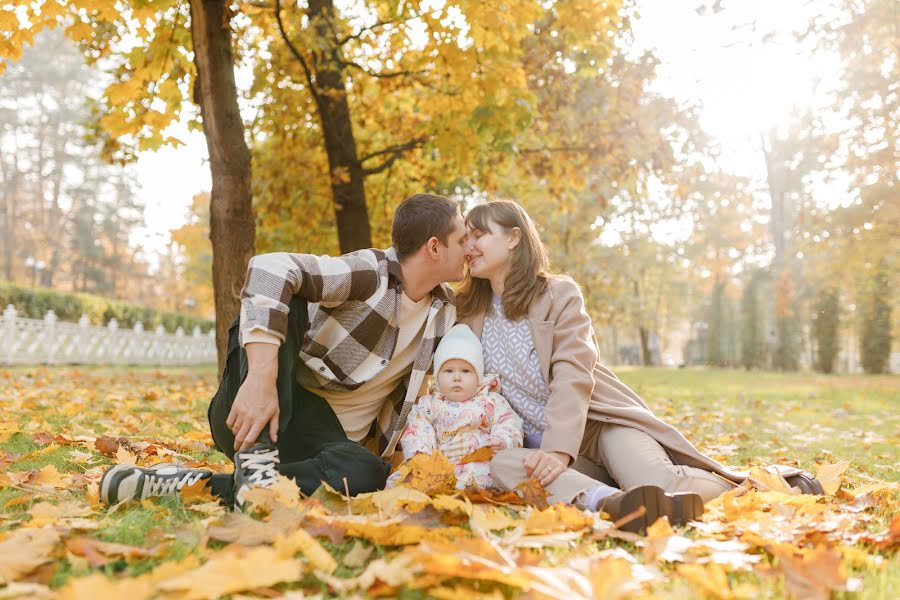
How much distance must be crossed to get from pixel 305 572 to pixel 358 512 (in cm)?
70

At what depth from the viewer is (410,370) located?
345cm

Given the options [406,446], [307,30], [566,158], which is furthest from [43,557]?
[566,158]

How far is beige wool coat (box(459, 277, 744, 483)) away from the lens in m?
2.95

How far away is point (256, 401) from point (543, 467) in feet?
3.55

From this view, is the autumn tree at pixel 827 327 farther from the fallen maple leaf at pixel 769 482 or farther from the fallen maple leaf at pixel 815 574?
the fallen maple leaf at pixel 815 574

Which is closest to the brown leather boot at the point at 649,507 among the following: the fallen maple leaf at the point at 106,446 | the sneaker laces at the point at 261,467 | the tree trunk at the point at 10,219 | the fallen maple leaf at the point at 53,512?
the sneaker laces at the point at 261,467

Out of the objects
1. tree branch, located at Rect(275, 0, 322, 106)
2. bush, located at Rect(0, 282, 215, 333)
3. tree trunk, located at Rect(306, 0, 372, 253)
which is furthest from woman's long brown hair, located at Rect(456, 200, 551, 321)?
bush, located at Rect(0, 282, 215, 333)

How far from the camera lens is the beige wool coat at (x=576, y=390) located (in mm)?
2945

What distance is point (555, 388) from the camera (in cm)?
303

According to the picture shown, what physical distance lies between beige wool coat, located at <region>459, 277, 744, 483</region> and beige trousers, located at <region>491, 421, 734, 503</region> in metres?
0.05

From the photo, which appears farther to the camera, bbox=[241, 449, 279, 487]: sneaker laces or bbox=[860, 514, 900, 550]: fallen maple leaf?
bbox=[241, 449, 279, 487]: sneaker laces

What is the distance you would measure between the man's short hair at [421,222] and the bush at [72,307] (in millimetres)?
17963

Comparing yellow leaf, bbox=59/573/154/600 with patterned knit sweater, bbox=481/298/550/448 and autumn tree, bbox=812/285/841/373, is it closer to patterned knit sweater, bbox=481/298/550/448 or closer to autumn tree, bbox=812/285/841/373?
patterned knit sweater, bbox=481/298/550/448

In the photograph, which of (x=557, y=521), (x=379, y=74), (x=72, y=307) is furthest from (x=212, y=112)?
(x=72, y=307)
